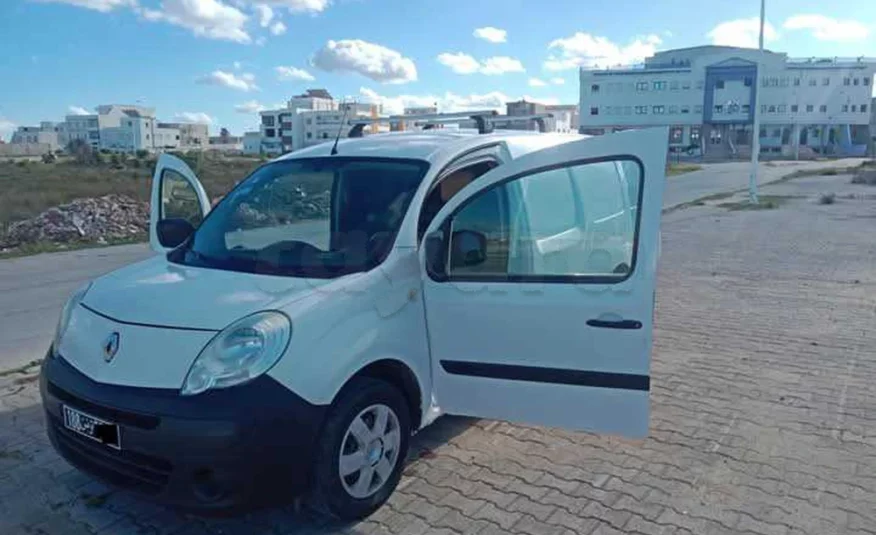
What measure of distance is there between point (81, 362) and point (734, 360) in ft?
16.5

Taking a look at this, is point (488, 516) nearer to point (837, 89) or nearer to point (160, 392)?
point (160, 392)

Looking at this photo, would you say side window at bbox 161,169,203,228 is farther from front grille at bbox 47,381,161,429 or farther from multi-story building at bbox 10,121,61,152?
multi-story building at bbox 10,121,61,152

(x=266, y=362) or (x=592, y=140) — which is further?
(x=592, y=140)

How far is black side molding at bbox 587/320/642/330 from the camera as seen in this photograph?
3037mm

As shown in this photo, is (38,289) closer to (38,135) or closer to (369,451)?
(369,451)

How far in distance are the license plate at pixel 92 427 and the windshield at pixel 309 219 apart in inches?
38.9

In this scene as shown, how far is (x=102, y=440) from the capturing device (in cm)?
282

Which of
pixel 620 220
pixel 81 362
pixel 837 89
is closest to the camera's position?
pixel 81 362

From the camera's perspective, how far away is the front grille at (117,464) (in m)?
2.72

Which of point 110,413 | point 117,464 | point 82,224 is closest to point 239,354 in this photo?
point 110,413

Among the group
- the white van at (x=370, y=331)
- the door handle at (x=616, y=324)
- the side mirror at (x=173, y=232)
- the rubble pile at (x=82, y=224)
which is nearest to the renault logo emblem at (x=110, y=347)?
the white van at (x=370, y=331)

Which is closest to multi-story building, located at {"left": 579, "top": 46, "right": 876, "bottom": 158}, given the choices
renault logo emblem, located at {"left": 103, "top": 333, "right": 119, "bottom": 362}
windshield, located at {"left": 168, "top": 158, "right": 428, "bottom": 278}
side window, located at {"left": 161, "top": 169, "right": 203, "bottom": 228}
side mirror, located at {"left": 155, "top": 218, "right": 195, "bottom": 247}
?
side window, located at {"left": 161, "top": 169, "right": 203, "bottom": 228}

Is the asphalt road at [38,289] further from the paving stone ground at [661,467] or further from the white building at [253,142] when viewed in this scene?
the white building at [253,142]

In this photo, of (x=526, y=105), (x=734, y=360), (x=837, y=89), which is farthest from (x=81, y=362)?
(x=837, y=89)
